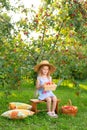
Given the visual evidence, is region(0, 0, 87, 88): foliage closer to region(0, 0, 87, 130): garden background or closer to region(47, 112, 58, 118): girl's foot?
region(0, 0, 87, 130): garden background

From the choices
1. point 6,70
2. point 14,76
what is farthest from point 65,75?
point 6,70

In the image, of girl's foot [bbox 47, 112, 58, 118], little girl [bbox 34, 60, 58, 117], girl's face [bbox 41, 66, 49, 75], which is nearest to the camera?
girl's foot [bbox 47, 112, 58, 118]

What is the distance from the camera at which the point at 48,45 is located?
31.9 ft

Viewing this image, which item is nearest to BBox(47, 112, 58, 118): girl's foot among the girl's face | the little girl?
the little girl

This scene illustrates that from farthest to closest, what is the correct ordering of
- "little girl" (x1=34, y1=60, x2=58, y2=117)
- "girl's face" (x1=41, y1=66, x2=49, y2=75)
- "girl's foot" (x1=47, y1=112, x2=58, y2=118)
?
"girl's face" (x1=41, y1=66, x2=49, y2=75) < "little girl" (x1=34, y1=60, x2=58, y2=117) < "girl's foot" (x1=47, y1=112, x2=58, y2=118)

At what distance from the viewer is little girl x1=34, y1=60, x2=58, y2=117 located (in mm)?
7757

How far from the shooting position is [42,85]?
788 cm

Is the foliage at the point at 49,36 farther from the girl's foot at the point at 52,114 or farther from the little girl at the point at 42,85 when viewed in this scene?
the girl's foot at the point at 52,114

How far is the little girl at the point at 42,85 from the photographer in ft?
25.4

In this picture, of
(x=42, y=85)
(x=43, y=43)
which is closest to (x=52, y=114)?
(x=42, y=85)

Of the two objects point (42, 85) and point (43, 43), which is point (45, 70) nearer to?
point (42, 85)

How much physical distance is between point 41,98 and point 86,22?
98.7 inches

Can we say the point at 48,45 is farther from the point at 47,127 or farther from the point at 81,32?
the point at 47,127

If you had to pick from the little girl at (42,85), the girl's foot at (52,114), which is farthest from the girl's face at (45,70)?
the girl's foot at (52,114)
